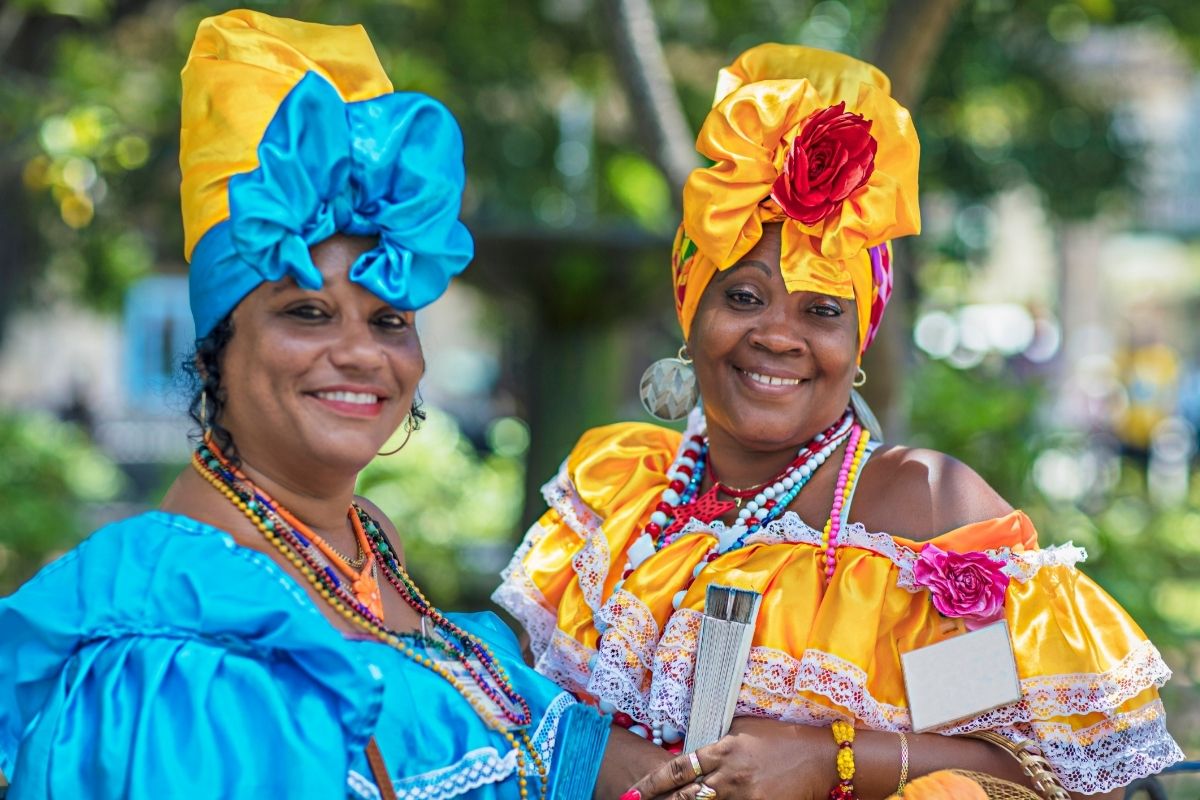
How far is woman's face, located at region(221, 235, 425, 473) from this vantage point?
2.31 metres

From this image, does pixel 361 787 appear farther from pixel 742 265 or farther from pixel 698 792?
pixel 742 265

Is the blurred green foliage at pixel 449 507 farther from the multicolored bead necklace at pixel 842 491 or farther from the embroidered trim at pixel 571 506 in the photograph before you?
the multicolored bead necklace at pixel 842 491

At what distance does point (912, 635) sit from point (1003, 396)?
183 inches

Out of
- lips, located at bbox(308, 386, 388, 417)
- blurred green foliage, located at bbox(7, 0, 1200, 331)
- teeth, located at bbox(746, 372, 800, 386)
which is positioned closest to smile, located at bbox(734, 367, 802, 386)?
teeth, located at bbox(746, 372, 800, 386)

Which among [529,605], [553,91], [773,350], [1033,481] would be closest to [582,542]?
[529,605]

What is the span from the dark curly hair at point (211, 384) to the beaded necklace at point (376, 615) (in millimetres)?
32

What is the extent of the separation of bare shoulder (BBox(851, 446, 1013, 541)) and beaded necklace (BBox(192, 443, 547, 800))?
2.65 ft

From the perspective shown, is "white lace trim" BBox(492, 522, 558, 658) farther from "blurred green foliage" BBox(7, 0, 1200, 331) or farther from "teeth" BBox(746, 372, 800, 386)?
"blurred green foliage" BBox(7, 0, 1200, 331)

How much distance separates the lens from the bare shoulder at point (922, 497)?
280 centimetres

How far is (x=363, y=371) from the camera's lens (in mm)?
2363

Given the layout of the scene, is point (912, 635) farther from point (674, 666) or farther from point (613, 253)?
point (613, 253)

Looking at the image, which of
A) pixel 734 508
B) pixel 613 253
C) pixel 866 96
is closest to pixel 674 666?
pixel 734 508

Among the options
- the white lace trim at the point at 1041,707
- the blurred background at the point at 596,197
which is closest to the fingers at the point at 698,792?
the white lace trim at the point at 1041,707

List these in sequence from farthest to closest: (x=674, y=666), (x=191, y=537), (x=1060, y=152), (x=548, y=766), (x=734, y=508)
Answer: (x=1060, y=152), (x=734, y=508), (x=674, y=666), (x=548, y=766), (x=191, y=537)
